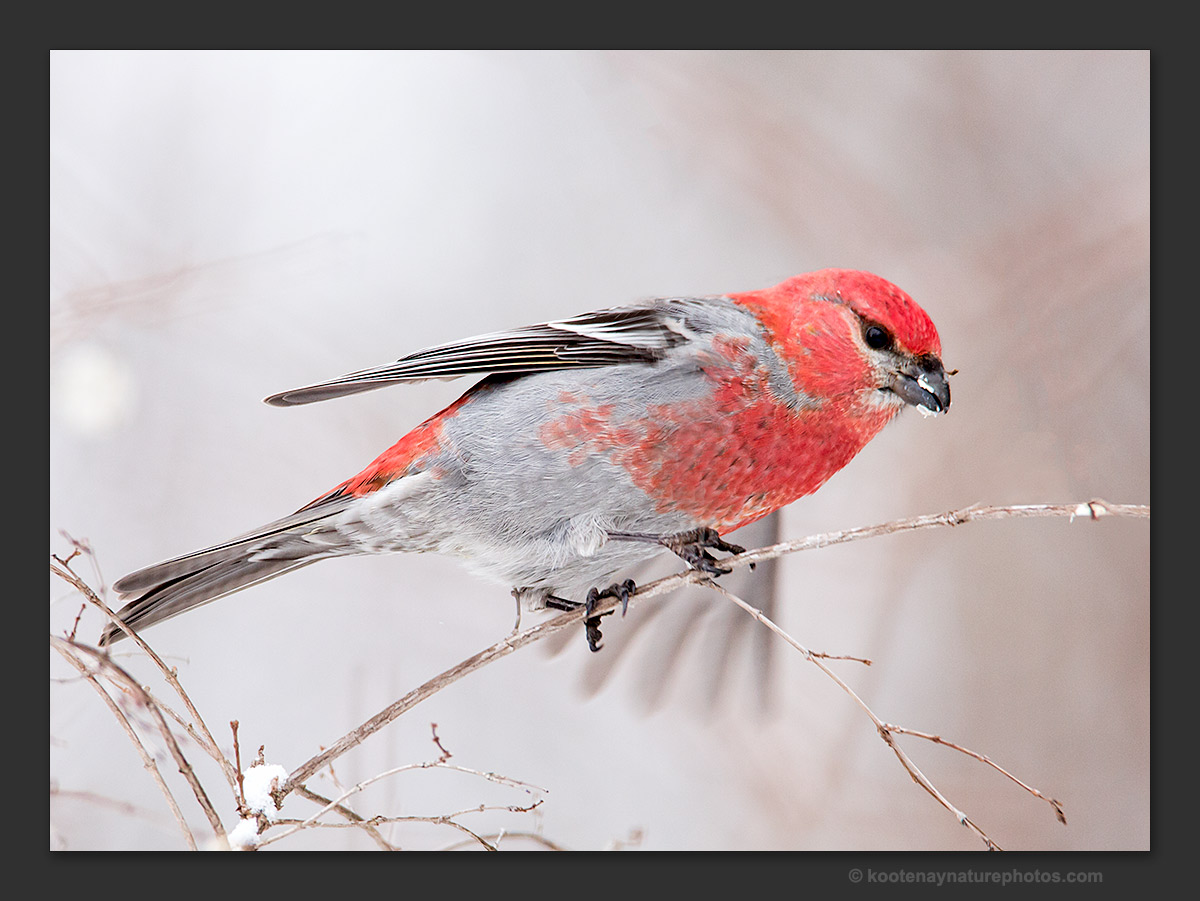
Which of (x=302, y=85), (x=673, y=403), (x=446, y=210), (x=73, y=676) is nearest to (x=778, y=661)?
(x=673, y=403)

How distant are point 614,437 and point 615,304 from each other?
22.7 inches

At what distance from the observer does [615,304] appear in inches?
101

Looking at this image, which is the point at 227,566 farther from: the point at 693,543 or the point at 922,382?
the point at 922,382

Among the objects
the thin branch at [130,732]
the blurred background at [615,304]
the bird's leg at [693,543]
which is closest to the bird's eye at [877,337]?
the bird's leg at [693,543]

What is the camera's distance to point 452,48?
7.91 feet

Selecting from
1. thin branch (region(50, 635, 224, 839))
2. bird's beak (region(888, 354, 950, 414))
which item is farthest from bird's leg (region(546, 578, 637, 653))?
thin branch (region(50, 635, 224, 839))

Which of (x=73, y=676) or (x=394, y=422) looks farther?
(x=394, y=422)

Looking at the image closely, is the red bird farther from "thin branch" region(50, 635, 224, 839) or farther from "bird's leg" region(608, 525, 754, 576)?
"thin branch" region(50, 635, 224, 839)

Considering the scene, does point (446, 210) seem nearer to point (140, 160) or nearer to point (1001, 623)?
point (140, 160)

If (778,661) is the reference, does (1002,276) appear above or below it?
above

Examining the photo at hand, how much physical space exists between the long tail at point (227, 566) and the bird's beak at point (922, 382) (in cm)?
125

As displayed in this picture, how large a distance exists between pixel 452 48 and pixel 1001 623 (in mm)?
2124

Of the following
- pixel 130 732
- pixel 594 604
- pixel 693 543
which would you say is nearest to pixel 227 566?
pixel 130 732

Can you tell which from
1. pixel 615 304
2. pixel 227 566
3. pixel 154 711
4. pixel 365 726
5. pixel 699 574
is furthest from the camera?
pixel 615 304
